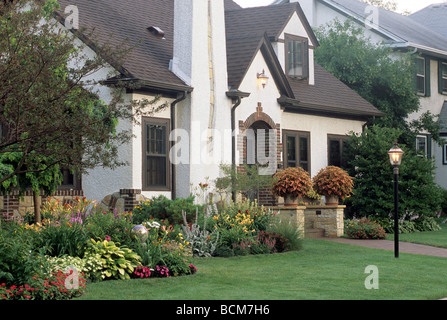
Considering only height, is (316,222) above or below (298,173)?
below

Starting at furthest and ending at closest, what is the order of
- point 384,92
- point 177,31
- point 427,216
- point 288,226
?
point 384,92 < point 427,216 < point 177,31 < point 288,226

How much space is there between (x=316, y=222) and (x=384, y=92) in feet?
29.7

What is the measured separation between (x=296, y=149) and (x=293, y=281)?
41.2 feet

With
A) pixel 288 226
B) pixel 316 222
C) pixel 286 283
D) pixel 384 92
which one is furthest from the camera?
pixel 384 92

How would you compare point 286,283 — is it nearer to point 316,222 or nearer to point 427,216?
point 316,222

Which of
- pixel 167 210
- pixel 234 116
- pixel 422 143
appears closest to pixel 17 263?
pixel 167 210

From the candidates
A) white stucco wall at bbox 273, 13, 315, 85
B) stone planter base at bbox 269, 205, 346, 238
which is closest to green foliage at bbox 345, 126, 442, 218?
stone planter base at bbox 269, 205, 346, 238

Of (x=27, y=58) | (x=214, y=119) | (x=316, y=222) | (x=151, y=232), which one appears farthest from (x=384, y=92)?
(x=27, y=58)

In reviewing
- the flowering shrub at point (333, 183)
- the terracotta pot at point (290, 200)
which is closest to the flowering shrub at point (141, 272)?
the terracotta pot at point (290, 200)

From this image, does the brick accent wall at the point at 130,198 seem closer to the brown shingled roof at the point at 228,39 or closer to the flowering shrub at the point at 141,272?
the brown shingled roof at the point at 228,39

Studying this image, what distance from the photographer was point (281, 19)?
79.4 ft

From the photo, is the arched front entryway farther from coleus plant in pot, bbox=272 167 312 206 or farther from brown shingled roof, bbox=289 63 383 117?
coleus plant in pot, bbox=272 167 312 206

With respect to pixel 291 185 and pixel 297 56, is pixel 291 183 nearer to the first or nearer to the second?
pixel 291 185

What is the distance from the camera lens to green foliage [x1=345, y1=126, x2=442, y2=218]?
2323cm
